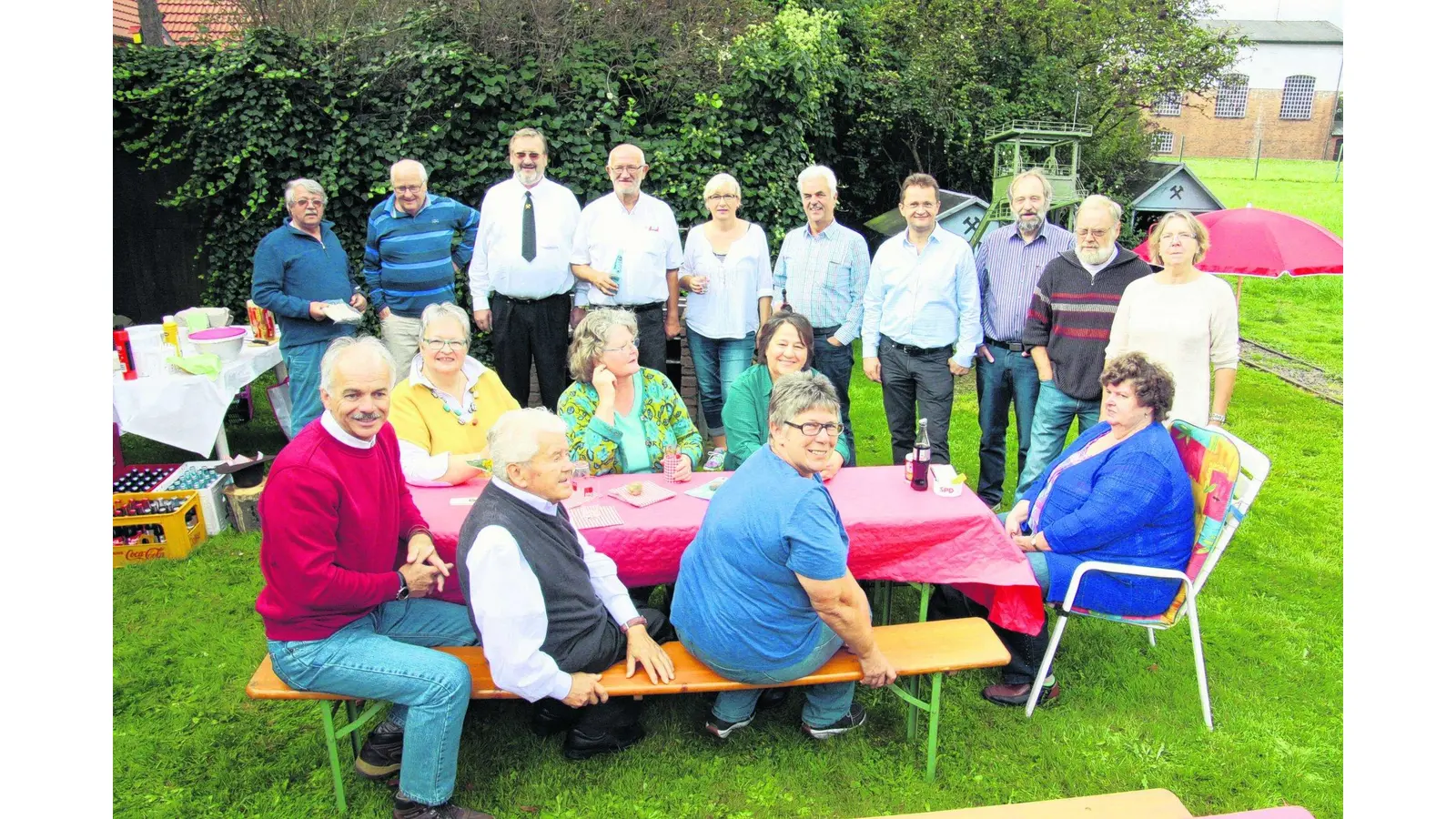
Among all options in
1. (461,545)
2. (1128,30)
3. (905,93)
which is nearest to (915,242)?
(461,545)

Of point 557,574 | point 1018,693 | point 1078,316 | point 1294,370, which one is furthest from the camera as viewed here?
point 1294,370

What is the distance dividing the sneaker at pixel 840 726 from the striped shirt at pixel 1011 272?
241cm

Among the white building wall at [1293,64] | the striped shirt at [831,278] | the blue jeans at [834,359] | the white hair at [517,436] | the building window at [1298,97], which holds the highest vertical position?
the white building wall at [1293,64]

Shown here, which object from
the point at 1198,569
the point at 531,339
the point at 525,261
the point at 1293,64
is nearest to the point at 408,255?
the point at 525,261

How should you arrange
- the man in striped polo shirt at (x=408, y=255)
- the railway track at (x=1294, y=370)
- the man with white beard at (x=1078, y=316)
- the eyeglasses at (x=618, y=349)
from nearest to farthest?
the eyeglasses at (x=618, y=349) → the man with white beard at (x=1078, y=316) → the man in striped polo shirt at (x=408, y=255) → the railway track at (x=1294, y=370)

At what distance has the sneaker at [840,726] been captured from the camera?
10.6 ft

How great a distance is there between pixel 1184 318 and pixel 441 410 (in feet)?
11.0

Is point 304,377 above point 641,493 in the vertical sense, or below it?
above

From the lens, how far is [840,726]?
3240 mm

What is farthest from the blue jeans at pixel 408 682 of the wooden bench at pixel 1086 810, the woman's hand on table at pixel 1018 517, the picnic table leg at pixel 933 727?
the woman's hand on table at pixel 1018 517

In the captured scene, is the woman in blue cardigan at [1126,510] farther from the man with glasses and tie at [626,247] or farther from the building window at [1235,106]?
the building window at [1235,106]

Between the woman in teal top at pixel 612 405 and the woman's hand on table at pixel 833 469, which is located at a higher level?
the woman in teal top at pixel 612 405

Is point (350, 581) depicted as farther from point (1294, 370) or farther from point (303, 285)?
point (1294, 370)

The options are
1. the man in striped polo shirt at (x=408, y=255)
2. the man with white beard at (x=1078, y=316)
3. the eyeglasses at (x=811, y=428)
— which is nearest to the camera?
the eyeglasses at (x=811, y=428)
